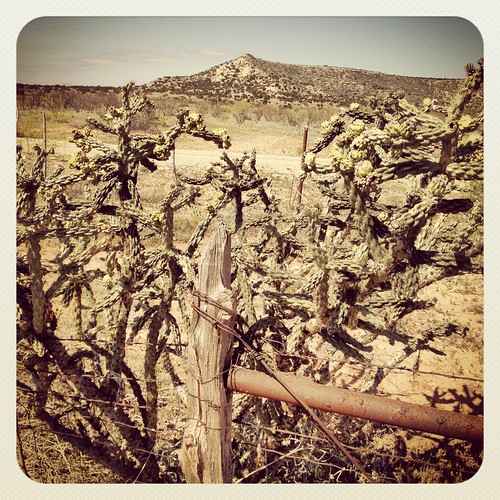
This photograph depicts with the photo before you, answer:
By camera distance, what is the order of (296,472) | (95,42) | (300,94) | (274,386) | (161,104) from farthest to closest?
1. (300,94)
2. (161,104)
3. (296,472)
4. (95,42)
5. (274,386)

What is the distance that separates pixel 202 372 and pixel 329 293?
102 cm

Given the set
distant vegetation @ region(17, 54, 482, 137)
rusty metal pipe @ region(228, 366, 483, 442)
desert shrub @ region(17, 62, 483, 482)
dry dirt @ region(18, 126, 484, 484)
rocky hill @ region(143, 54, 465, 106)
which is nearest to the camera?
rusty metal pipe @ region(228, 366, 483, 442)

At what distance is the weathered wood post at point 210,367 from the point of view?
4.49 feet

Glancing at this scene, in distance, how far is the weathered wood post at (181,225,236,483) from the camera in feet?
4.49

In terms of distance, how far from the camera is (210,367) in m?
1.41

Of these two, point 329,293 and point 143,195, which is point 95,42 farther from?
point 143,195

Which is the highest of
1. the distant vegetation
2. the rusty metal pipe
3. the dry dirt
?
the distant vegetation

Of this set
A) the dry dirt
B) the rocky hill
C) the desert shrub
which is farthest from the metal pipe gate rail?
the rocky hill

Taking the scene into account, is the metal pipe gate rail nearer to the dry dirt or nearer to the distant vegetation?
the dry dirt

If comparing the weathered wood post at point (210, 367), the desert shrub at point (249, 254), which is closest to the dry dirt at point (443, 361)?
the desert shrub at point (249, 254)

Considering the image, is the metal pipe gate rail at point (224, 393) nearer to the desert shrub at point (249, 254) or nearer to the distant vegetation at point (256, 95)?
the desert shrub at point (249, 254)

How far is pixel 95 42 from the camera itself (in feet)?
8.64
